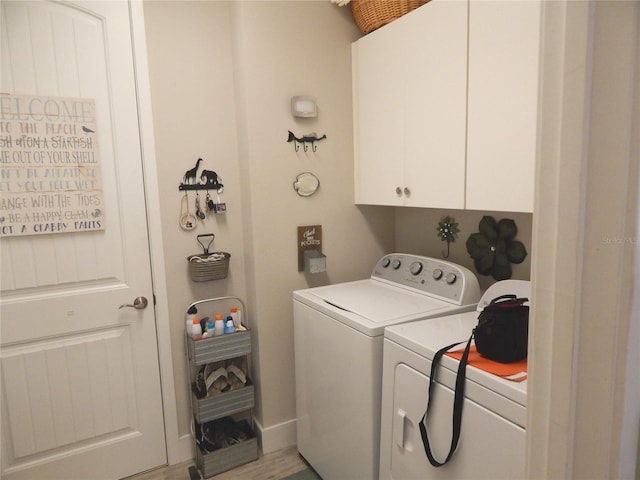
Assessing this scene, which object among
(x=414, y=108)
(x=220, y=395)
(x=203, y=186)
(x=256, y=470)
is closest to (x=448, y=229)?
(x=414, y=108)

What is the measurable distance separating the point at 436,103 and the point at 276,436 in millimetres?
1901

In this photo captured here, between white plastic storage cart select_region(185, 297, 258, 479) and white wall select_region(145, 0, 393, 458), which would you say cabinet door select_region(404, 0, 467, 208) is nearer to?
white wall select_region(145, 0, 393, 458)

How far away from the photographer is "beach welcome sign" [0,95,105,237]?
68.1 inches

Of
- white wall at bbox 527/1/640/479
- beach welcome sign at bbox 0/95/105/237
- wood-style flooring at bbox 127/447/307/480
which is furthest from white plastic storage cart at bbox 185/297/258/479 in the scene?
white wall at bbox 527/1/640/479

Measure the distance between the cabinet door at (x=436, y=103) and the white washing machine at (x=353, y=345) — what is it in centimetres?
39

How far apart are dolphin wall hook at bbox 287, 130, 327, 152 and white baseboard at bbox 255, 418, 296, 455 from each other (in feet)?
5.00

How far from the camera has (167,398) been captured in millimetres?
2150

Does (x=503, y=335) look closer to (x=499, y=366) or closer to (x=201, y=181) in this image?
(x=499, y=366)

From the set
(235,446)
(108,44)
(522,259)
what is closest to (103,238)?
(108,44)

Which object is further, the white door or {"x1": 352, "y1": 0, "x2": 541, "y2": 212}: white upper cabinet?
the white door

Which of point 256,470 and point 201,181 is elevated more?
point 201,181

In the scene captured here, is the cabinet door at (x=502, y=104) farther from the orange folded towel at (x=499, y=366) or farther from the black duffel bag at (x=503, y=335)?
the orange folded towel at (x=499, y=366)

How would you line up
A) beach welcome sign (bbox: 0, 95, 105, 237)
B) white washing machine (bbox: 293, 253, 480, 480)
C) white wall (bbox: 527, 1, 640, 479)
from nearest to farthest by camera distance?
1. white wall (bbox: 527, 1, 640, 479)
2. white washing machine (bbox: 293, 253, 480, 480)
3. beach welcome sign (bbox: 0, 95, 105, 237)

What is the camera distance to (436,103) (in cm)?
173
